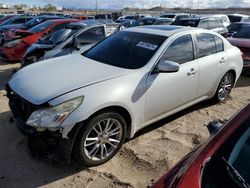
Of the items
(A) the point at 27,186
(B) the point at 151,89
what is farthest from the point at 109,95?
(A) the point at 27,186

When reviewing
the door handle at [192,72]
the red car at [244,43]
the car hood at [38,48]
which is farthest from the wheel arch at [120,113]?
the red car at [244,43]

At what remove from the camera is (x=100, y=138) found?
3.56 m

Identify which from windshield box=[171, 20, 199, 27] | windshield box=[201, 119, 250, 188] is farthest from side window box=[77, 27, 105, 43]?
windshield box=[201, 119, 250, 188]

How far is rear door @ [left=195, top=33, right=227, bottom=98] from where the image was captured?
190 inches

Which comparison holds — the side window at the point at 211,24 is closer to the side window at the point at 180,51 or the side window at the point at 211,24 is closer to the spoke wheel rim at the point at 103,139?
the side window at the point at 180,51

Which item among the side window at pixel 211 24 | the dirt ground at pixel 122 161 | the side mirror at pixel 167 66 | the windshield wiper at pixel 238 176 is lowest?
the dirt ground at pixel 122 161

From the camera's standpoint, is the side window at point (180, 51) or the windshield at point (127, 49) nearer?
the windshield at point (127, 49)

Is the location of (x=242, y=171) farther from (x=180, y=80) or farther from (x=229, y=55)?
(x=229, y=55)

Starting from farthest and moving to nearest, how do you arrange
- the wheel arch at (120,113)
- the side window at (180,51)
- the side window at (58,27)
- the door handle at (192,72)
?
the side window at (58,27), the door handle at (192,72), the side window at (180,51), the wheel arch at (120,113)

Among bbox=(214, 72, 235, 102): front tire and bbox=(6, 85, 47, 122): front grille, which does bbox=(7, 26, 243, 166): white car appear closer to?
bbox=(6, 85, 47, 122): front grille

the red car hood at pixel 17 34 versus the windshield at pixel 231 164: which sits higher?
the windshield at pixel 231 164

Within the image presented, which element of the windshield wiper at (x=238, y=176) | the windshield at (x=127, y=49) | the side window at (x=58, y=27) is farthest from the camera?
the side window at (x=58, y=27)

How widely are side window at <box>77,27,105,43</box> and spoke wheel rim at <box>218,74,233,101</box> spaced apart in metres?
3.65

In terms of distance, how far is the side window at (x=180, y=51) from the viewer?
13.9 feet
